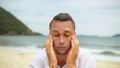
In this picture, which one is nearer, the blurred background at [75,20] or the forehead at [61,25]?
the forehead at [61,25]

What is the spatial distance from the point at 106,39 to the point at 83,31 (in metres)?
0.28

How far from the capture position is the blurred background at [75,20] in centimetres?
286

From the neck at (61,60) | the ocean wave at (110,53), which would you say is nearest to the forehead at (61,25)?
the neck at (61,60)

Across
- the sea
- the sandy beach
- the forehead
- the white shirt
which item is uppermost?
the forehead

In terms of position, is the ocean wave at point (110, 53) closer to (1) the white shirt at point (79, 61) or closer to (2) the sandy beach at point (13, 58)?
(2) the sandy beach at point (13, 58)

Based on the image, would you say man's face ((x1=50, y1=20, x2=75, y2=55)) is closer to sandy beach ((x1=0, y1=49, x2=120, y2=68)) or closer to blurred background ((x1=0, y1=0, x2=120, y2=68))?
blurred background ((x1=0, y1=0, x2=120, y2=68))

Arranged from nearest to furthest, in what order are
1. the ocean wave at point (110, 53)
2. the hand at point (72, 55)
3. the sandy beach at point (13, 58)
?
the hand at point (72, 55) → the ocean wave at point (110, 53) → the sandy beach at point (13, 58)

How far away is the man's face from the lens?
1466mm

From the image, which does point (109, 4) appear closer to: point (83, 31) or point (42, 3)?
point (83, 31)

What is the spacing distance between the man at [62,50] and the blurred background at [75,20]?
1272mm

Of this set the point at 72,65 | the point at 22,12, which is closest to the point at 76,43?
the point at 72,65

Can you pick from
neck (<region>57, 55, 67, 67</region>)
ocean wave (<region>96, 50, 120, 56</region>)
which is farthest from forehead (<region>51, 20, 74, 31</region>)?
ocean wave (<region>96, 50, 120, 56</region>)

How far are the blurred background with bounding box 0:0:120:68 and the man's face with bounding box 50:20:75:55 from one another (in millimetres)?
1297

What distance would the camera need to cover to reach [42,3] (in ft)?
9.71
